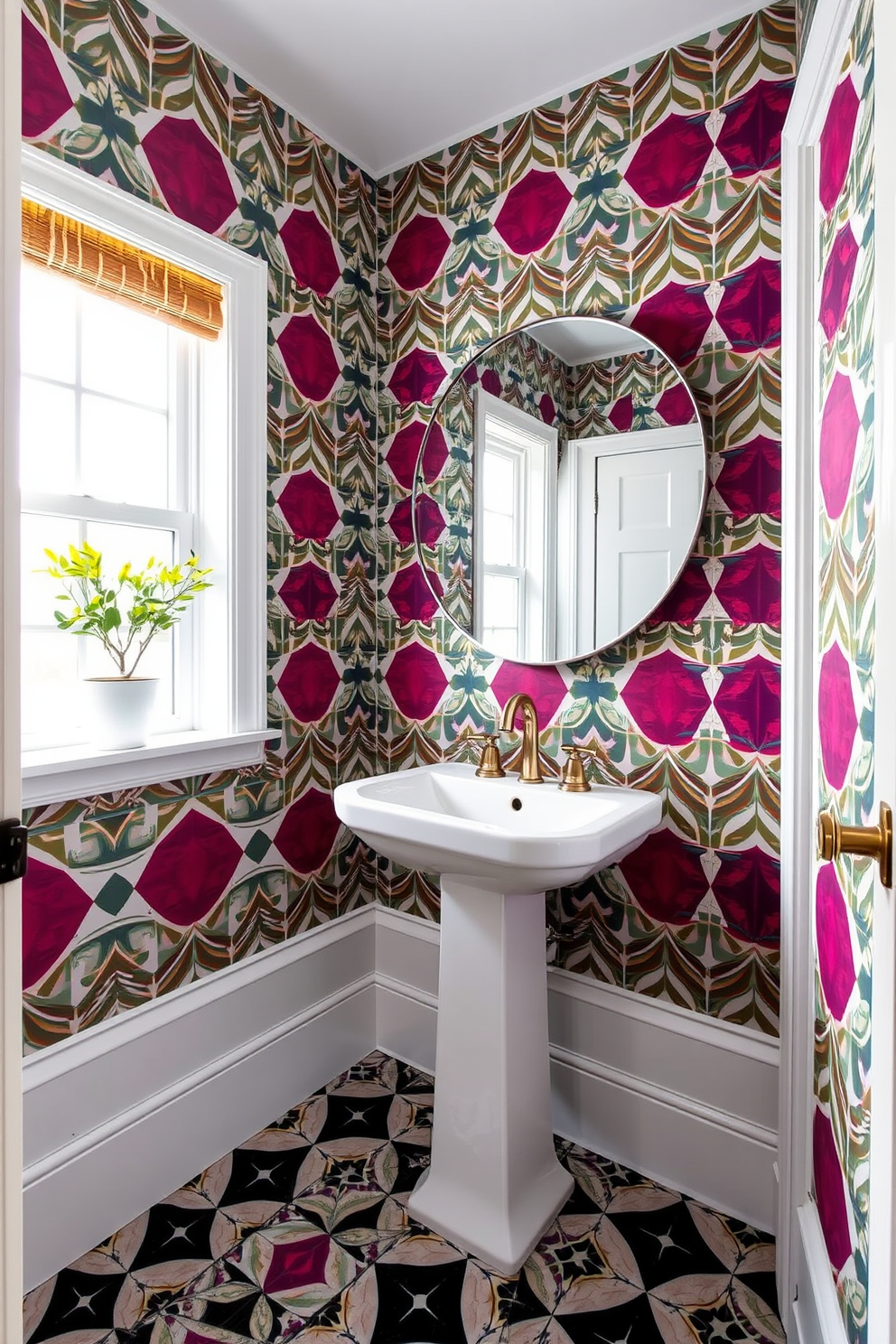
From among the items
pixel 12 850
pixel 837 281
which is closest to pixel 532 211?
pixel 837 281

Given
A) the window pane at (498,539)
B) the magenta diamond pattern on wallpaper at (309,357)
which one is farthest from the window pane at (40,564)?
the window pane at (498,539)

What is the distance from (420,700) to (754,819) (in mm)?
939

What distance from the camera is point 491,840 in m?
1.35

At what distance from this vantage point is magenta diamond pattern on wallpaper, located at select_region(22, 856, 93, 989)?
4.83 ft

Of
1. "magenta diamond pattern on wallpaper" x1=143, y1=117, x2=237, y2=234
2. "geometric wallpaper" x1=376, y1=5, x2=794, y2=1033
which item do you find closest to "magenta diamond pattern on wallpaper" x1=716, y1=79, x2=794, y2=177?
"geometric wallpaper" x1=376, y1=5, x2=794, y2=1033

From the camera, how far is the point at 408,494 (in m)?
2.20

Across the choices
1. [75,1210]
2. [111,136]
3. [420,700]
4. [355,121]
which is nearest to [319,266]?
[355,121]

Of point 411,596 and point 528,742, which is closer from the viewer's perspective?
point 528,742

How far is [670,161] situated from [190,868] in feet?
6.35

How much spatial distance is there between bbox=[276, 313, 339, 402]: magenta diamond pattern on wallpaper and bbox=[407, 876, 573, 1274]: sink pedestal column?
1332 millimetres

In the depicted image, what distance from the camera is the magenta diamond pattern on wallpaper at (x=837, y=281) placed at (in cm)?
109

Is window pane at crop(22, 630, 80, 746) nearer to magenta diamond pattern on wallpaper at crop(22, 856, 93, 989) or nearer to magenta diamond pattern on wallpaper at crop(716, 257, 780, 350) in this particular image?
magenta diamond pattern on wallpaper at crop(22, 856, 93, 989)

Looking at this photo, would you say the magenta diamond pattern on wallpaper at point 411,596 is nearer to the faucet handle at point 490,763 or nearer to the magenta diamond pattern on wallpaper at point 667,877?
the faucet handle at point 490,763

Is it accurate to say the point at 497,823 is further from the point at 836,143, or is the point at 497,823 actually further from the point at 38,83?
the point at 38,83
